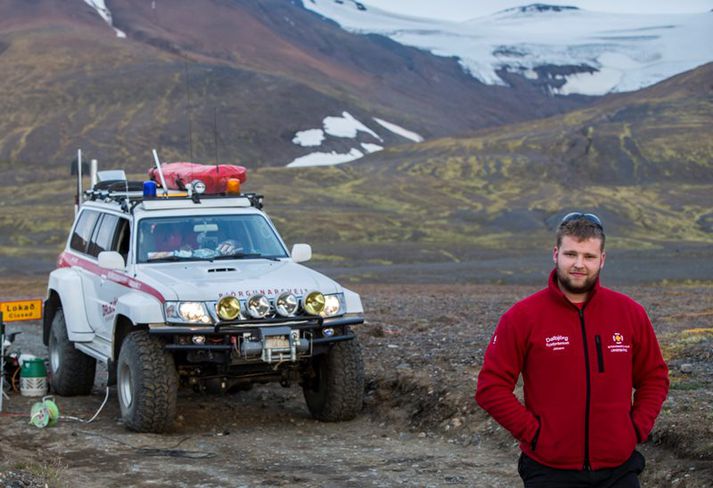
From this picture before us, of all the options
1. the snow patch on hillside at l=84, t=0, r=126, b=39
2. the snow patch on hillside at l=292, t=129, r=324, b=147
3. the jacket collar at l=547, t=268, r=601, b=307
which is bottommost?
the jacket collar at l=547, t=268, r=601, b=307

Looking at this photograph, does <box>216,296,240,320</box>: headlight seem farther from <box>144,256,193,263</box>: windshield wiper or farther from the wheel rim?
<box>144,256,193,263</box>: windshield wiper

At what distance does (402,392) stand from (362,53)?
5276 inches

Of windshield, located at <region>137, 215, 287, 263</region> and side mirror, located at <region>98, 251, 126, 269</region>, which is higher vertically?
windshield, located at <region>137, 215, 287, 263</region>

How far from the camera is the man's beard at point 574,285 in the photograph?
481 cm

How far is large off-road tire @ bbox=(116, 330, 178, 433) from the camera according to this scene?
32.0ft

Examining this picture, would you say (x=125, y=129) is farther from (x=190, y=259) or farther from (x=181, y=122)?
(x=190, y=259)

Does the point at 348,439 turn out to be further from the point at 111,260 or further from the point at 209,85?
the point at 209,85

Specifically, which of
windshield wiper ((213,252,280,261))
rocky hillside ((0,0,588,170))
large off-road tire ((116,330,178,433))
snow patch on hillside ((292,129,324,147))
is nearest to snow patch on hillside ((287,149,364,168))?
rocky hillside ((0,0,588,170))

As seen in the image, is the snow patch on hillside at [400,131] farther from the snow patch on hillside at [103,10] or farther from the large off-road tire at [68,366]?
the large off-road tire at [68,366]

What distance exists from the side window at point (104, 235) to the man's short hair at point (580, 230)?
7.34 m

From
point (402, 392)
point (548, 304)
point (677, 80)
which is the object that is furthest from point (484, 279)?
point (677, 80)

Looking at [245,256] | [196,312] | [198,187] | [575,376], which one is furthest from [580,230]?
[198,187]

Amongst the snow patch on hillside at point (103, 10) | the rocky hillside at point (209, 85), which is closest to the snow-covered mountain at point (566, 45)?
the rocky hillside at point (209, 85)

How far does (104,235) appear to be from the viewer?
1188 centimetres
